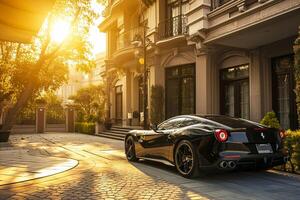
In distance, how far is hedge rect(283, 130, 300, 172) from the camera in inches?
267

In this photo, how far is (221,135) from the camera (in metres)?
5.95

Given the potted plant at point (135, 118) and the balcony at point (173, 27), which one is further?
the potted plant at point (135, 118)

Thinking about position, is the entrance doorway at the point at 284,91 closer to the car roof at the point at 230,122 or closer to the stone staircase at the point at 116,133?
the car roof at the point at 230,122

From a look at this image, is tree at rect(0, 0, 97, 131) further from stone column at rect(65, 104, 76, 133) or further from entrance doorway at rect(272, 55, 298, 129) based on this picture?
entrance doorway at rect(272, 55, 298, 129)

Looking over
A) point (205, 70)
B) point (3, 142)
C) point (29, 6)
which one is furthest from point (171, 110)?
point (29, 6)

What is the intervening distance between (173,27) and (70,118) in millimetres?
17372

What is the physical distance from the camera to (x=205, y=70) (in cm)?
1380

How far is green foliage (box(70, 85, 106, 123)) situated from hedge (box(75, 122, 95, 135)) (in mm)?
573

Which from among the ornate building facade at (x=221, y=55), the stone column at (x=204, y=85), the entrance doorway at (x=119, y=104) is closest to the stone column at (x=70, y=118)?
the entrance doorway at (x=119, y=104)

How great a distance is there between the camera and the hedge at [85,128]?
23.7 meters

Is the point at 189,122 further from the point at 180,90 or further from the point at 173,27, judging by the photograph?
the point at 173,27

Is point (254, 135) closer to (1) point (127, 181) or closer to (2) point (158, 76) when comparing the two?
(1) point (127, 181)

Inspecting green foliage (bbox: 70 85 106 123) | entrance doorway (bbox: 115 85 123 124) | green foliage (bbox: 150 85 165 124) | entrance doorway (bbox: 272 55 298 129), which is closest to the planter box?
green foliage (bbox: 70 85 106 123)

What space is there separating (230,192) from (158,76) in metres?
12.7
